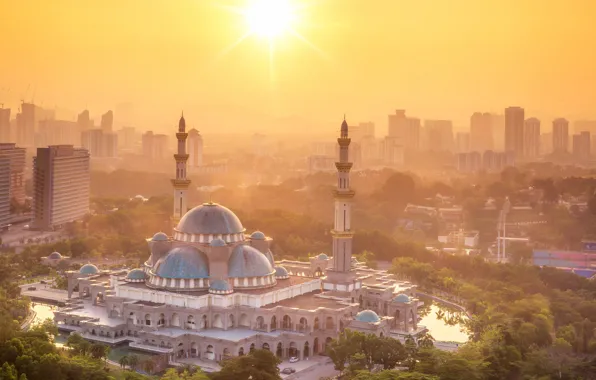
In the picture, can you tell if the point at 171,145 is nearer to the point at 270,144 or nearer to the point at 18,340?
the point at 270,144

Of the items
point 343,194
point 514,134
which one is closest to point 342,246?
point 343,194

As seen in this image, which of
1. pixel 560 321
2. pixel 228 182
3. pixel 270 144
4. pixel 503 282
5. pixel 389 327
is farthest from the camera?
pixel 270 144

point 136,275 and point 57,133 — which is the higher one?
point 57,133

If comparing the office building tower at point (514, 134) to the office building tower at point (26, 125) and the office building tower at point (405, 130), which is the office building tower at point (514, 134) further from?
the office building tower at point (26, 125)

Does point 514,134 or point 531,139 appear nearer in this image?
point 531,139

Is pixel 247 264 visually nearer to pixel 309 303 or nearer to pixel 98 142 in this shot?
pixel 309 303

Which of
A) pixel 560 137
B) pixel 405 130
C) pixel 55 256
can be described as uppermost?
pixel 405 130

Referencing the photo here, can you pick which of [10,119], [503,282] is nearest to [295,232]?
[503,282]

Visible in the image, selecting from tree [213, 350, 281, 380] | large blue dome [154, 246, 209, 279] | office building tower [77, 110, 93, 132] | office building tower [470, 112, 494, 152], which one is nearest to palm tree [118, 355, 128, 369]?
tree [213, 350, 281, 380]
